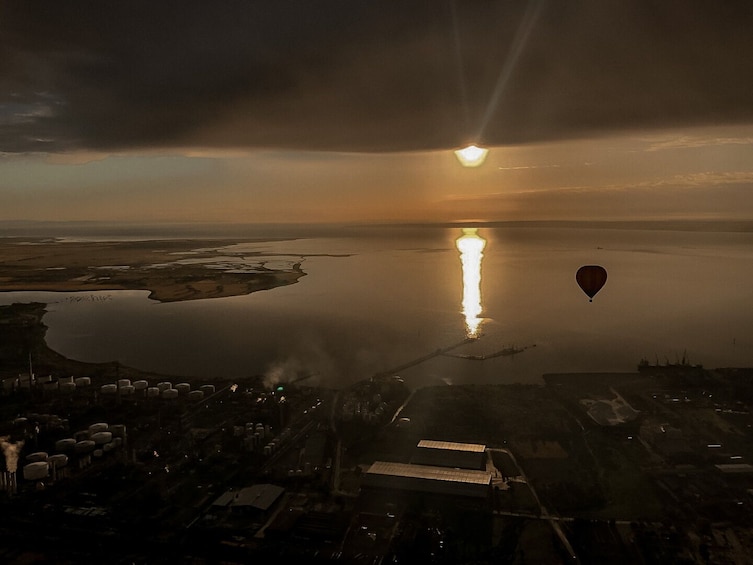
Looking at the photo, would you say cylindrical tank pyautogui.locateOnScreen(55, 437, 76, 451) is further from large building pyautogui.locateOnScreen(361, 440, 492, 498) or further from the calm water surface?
large building pyautogui.locateOnScreen(361, 440, 492, 498)

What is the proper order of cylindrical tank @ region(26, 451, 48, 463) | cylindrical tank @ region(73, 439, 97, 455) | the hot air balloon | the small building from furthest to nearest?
the hot air balloon
cylindrical tank @ region(73, 439, 97, 455)
cylindrical tank @ region(26, 451, 48, 463)
the small building

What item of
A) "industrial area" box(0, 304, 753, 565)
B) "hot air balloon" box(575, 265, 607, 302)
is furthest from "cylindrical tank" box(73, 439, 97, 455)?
"hot air balloon" box(575, 265, 607, 302)

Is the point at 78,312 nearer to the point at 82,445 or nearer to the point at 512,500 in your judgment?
the point at 82,445

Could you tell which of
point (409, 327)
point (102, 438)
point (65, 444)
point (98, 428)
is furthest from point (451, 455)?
point (409, 327)

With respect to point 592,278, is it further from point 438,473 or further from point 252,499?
point 252,499

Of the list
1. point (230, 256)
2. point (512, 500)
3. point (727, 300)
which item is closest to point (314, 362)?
point (512, 500)

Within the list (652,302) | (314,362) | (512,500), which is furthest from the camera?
(652,302)

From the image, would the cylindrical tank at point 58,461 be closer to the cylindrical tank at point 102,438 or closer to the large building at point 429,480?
the cylindrical tank at point 102,438
